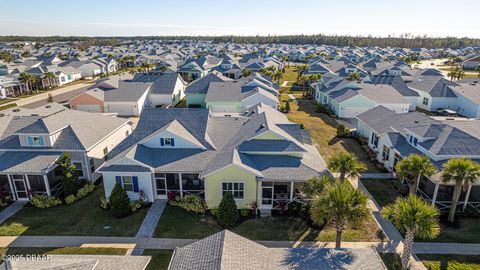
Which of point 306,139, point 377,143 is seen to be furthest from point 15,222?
point 377,143

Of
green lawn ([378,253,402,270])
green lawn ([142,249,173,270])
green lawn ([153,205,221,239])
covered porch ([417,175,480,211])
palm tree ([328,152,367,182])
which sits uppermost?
palm tree ([328,152,367,182])

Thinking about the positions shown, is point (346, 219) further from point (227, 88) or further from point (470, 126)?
point (227, 88)

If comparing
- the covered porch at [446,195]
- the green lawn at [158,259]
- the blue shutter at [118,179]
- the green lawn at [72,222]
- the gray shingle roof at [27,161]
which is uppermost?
the gray shingle roof at [27,161]

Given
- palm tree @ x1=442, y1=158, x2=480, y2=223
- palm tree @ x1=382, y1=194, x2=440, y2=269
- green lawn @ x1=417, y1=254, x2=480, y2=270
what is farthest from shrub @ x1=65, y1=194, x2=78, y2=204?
palm tree @ x1=442, y1=158, x2=480, y2=223

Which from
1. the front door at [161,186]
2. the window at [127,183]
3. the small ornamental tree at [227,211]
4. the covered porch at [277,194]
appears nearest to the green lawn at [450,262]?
the covered porch at [277,194]

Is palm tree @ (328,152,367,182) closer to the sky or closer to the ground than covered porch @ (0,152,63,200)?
closer to the sky

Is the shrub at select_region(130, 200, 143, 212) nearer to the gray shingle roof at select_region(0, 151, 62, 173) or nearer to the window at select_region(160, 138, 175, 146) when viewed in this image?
the window at select_region(160, 138, 175, 146)

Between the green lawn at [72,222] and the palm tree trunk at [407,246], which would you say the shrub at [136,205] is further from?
the palm tree trunk at [407,246]
